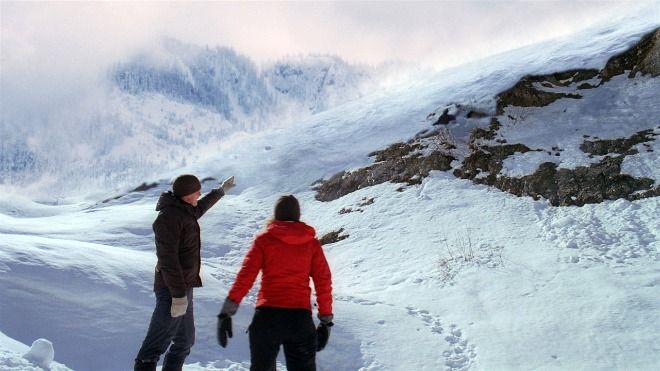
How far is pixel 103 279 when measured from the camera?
637 cm

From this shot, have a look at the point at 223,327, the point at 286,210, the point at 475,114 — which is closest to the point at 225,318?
the point at 223,327

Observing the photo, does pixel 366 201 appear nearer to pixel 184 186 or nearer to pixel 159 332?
pixel 184 186

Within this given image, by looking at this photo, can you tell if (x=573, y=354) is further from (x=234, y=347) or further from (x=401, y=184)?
(x=401, y=184)

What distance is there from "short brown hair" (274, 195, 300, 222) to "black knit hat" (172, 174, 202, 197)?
2.66 ft

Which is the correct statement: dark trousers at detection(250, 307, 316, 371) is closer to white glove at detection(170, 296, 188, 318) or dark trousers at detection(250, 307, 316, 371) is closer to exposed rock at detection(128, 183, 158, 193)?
white glove at detection(170, 296, 188, 318)

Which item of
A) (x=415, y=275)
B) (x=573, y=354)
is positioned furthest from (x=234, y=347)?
(x=415, y=275)

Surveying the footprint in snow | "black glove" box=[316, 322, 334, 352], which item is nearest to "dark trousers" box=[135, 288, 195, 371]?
"black glove" box=[316, 322, 334, 352]

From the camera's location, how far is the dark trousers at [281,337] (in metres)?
3.68

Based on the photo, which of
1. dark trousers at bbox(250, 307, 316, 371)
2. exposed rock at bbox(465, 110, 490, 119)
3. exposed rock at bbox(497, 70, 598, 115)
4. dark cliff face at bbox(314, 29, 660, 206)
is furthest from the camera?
exposed rock at bbox(465, 110, 490, 119)

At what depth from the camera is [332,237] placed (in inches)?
584

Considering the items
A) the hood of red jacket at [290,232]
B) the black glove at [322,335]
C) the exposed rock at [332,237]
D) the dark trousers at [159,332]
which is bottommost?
the exposed rock at [332,237]

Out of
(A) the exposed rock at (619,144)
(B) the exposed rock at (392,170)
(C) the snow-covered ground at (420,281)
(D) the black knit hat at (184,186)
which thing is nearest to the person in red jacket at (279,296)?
(D) the black knit hat at (184,186)

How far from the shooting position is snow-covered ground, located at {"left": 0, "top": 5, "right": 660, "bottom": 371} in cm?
556

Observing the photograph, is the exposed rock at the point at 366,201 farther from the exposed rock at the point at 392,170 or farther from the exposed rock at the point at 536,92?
the exposed rock at the point at 536,92
